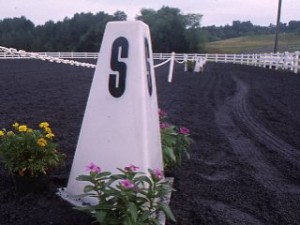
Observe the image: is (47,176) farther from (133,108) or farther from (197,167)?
(197,167)

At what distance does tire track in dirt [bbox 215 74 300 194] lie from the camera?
16.2 ft

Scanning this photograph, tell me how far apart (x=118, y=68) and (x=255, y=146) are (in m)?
3.59

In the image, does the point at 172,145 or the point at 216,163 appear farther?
the point at 216,163

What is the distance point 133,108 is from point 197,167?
1.99m

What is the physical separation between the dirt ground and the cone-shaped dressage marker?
49 centimetres

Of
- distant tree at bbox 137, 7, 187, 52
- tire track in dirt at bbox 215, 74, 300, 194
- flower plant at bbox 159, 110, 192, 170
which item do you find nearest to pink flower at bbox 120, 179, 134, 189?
flower plant at bbox 159, 110, 192, 170

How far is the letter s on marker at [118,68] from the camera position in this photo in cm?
373

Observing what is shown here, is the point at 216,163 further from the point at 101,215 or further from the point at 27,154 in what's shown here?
the point at 101,215

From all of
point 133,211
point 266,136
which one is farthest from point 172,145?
point 266,136

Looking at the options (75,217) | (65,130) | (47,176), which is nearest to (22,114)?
(65,130)

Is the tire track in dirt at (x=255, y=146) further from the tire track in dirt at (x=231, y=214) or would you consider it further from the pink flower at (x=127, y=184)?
the pink flower at (x=127, y=184)

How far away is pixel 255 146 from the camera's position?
22.2 feet

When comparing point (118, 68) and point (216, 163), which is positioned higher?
point (118, 68)

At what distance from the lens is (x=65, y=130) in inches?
283
